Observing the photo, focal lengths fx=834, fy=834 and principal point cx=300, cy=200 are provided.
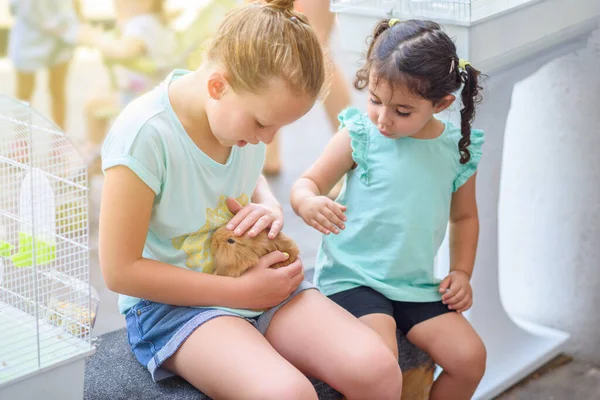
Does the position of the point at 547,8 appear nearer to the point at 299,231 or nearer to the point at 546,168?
the point at 546,168

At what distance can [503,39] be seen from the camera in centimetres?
151

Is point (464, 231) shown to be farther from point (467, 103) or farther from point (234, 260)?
point (234, 260)

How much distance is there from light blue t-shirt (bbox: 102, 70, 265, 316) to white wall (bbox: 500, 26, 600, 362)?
0.80 m

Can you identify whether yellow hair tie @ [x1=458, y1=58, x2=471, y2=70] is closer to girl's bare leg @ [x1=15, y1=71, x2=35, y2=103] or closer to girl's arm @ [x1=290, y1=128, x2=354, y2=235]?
girl's arm @ [x1=290, y1=128, x2=354, y2=235]

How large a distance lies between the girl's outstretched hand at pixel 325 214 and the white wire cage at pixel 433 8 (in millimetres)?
393

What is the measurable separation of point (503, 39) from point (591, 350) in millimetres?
847

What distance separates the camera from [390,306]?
1494mm

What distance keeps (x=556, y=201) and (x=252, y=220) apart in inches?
35.1

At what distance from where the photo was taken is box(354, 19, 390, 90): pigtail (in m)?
1.46

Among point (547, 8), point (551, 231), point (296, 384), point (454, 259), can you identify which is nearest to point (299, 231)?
point (551, 231)

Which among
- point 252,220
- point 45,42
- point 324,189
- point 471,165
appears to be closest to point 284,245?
point 252,220

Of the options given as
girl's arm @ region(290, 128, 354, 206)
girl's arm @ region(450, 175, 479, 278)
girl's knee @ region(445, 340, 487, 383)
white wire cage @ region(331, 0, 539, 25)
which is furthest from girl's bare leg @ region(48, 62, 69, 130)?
girl's knee @ region(445, 340, 487, 383)

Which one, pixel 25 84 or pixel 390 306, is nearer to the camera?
pixel 390 306

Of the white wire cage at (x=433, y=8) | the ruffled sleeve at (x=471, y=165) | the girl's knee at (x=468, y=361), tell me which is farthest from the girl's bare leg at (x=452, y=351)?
the white wire cage at (x=433, y=8)
